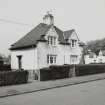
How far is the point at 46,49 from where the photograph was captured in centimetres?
2480

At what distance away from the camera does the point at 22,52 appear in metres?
26.2

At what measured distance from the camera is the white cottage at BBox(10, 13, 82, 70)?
24.0 metres

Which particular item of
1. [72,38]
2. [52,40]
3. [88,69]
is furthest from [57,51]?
[88,69]

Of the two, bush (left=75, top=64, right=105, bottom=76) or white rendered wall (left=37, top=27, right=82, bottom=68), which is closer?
bush (left=75, top=64, right=105, bottom=76)

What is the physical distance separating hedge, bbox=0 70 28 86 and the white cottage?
784 centimetres

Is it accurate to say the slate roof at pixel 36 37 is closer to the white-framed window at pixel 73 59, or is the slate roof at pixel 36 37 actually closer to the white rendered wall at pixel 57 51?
the white rendered wall at pixel 57 51

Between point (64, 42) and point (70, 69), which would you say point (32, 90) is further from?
point (64, 42)

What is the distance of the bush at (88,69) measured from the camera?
22672 mm

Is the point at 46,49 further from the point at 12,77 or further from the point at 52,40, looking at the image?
the point at 12,77

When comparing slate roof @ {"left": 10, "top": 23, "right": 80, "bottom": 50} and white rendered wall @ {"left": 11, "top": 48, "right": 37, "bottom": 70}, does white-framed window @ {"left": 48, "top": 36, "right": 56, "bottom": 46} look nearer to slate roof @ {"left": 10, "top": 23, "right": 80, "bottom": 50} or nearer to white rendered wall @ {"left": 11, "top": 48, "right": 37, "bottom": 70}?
slate roof @ {"left": 10, "top": 23, "right": 80, "bottom": 50}

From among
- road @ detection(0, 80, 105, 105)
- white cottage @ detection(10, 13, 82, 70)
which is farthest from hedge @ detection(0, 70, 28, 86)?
white cottage @ detection(10, 13, 82, 70)

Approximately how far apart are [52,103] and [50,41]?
692 inches

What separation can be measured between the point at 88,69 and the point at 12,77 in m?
13.0

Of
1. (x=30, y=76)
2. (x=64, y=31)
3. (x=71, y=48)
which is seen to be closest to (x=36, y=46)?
(x=30, y=76)
